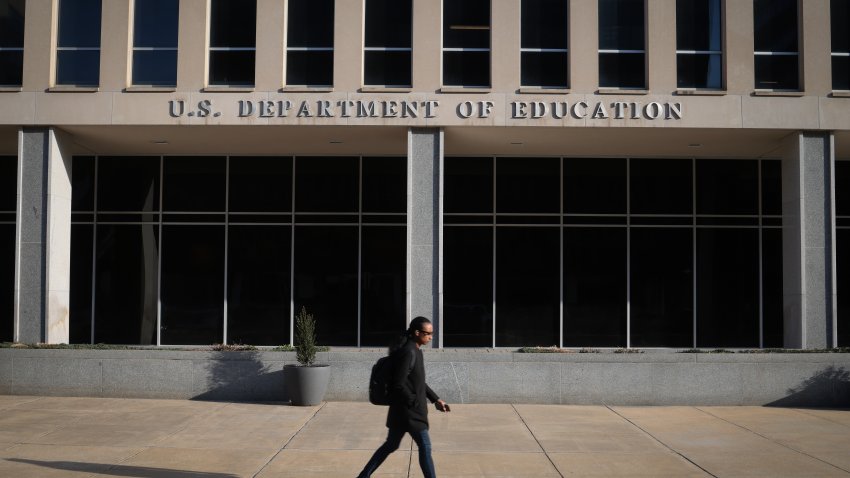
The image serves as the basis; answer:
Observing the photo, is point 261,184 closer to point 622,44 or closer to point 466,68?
point 466,68

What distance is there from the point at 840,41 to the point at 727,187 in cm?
455

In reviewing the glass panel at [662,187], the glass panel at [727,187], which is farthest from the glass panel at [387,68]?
the glass panel at [727,187]

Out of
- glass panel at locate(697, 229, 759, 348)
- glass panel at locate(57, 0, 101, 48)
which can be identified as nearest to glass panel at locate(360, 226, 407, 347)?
glass panel at locate(697, 229, 759, 348)

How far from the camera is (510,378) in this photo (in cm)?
1538

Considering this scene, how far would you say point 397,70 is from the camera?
18.4 metres

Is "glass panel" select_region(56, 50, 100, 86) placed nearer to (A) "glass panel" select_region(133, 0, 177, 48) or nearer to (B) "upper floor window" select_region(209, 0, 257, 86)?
(A) "glass panel" select_region(133, 0, 177, 48)

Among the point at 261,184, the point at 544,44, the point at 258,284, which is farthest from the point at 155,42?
the point at 544,44

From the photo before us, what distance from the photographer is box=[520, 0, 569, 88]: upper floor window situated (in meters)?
18.5

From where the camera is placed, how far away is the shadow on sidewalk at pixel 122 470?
9328 millimetres

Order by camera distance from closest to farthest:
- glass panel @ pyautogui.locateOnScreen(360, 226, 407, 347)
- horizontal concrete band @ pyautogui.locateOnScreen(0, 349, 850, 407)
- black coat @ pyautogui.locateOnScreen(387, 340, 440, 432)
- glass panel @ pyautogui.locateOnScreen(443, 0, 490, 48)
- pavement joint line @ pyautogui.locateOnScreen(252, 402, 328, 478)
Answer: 1. black coat @ pyautogui.locateOnScreen(387, 340, 440, 432)
2. pavement joint line @ pyautogui.locateOnScreen(252, 402, 328, 478)
3. horizontal concrete band @ pyautogui.locateOnScreen(0, 349, 850, 407)
4. glass panel @ pyautogui.locateOnScreen(443, 0, 490, 48)
5. glass panel @ pyautogui.locateOnScreen(360, 226, 407, 347)

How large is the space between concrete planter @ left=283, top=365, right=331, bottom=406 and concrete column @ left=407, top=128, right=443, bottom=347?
3323mm

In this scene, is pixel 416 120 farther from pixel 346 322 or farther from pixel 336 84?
pixel 346 322

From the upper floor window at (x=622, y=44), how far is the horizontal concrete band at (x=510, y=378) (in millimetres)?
6578

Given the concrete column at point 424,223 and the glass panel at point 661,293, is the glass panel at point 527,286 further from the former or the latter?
the concrete column at point 424,223
